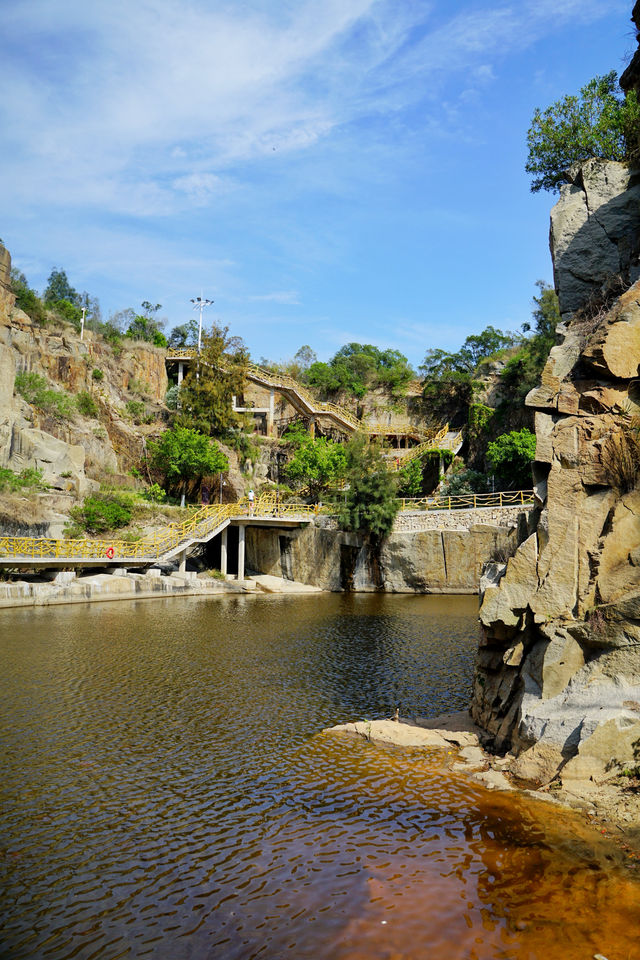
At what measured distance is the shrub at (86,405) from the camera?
41.8m

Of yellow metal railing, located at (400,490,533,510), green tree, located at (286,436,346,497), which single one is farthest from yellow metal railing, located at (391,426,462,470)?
yellow metal railing, located at (400,490,533,510)

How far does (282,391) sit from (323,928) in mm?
44001

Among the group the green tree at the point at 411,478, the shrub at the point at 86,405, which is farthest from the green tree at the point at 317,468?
the shrub at the point at 86,405

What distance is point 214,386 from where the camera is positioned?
44938 millimetres

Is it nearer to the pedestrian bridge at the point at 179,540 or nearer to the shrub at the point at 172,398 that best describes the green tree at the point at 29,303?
the shrub at the point at 172,398

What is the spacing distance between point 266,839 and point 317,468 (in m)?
32.1

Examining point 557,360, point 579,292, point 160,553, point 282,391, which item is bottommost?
point 160,553

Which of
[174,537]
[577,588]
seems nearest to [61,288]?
[174,537]

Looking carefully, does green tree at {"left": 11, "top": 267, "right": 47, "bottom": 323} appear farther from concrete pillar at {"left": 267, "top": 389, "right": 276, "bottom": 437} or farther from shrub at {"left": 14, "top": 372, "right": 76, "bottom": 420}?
concrete pillar at {"left": 267, "top": 389, "right": 276, "bottom": 437}

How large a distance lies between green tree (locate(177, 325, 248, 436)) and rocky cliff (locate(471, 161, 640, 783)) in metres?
34.7

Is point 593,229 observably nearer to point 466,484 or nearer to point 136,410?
point 466,484

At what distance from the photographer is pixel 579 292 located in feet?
42.9

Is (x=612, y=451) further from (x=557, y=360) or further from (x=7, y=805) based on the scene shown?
(x=7, y=805)

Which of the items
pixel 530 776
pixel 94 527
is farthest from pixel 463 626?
pixel 94 527
